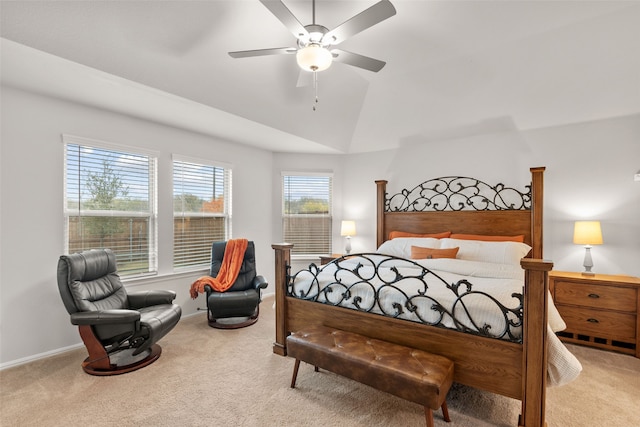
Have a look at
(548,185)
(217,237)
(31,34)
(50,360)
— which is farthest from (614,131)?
(50,360)

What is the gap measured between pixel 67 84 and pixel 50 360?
262 centimetres

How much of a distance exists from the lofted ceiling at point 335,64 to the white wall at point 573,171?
7.1 inches

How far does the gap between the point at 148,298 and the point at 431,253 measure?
10.6 ft

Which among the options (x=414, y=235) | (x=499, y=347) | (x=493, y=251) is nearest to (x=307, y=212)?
(x=414, y=235)

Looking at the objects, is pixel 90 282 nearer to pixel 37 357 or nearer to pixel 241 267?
pixel 37 357

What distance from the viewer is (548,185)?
Result: 153 inches

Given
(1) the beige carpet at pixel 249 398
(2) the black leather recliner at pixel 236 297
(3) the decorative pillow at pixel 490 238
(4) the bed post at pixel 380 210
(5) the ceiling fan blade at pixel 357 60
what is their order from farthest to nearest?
(4) the bed post at pixel 380 210 < (3) the decorative pillow at pixel 490 238 < (2) the black leather recliner at pixel 236 297 < (5) the ceiling fan blade at pixel 357 60 < (1) the beige carpet at pixel 249 398

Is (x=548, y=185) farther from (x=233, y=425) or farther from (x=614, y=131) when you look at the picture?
(x=233, y=425)

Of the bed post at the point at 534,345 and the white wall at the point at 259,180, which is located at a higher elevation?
the white wall at the point at 259,180

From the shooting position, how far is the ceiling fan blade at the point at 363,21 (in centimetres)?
180

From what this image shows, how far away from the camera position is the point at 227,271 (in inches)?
163

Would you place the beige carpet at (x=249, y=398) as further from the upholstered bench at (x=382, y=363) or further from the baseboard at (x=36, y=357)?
the upholstered bench at (x=382, y=363)

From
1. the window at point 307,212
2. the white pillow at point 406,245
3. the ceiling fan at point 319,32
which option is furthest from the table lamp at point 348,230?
the ceiling fan at point 319,32

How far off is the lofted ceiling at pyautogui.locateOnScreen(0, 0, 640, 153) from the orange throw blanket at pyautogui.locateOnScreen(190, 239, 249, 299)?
1.61m
